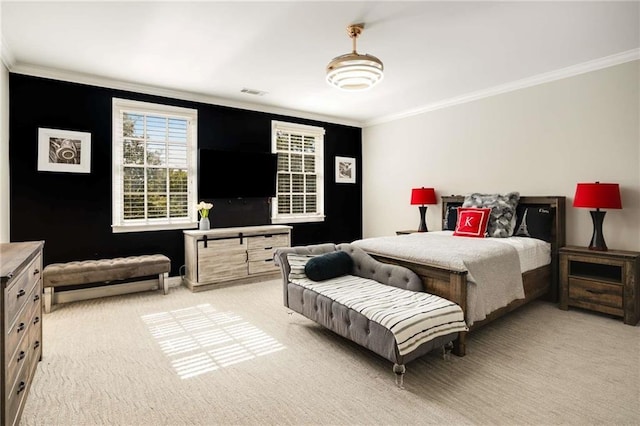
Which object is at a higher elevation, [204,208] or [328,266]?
[204,208]

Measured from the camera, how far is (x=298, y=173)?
611cm

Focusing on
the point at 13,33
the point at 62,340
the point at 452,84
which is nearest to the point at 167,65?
the point at 13,33

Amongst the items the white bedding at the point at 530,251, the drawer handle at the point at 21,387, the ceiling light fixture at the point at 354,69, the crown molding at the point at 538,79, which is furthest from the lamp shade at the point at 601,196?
the drawer handle at the point at 21,387

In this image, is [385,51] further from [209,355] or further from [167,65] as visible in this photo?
[209,355]

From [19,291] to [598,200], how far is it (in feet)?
15.5

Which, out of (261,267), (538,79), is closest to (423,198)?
(538,79)

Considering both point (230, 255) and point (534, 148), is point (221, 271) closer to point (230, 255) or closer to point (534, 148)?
point (230, 255)

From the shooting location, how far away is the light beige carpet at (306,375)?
6.36ft

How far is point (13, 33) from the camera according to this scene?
3.10 m

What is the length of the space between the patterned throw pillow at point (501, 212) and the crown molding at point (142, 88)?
3251 millimetres

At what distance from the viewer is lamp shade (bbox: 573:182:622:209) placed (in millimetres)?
3426

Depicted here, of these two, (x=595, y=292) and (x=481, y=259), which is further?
(x=595, y=292)

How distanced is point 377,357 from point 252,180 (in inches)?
139

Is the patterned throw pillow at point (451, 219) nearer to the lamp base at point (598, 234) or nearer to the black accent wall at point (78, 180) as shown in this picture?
the lamp base at point (598, 234)
